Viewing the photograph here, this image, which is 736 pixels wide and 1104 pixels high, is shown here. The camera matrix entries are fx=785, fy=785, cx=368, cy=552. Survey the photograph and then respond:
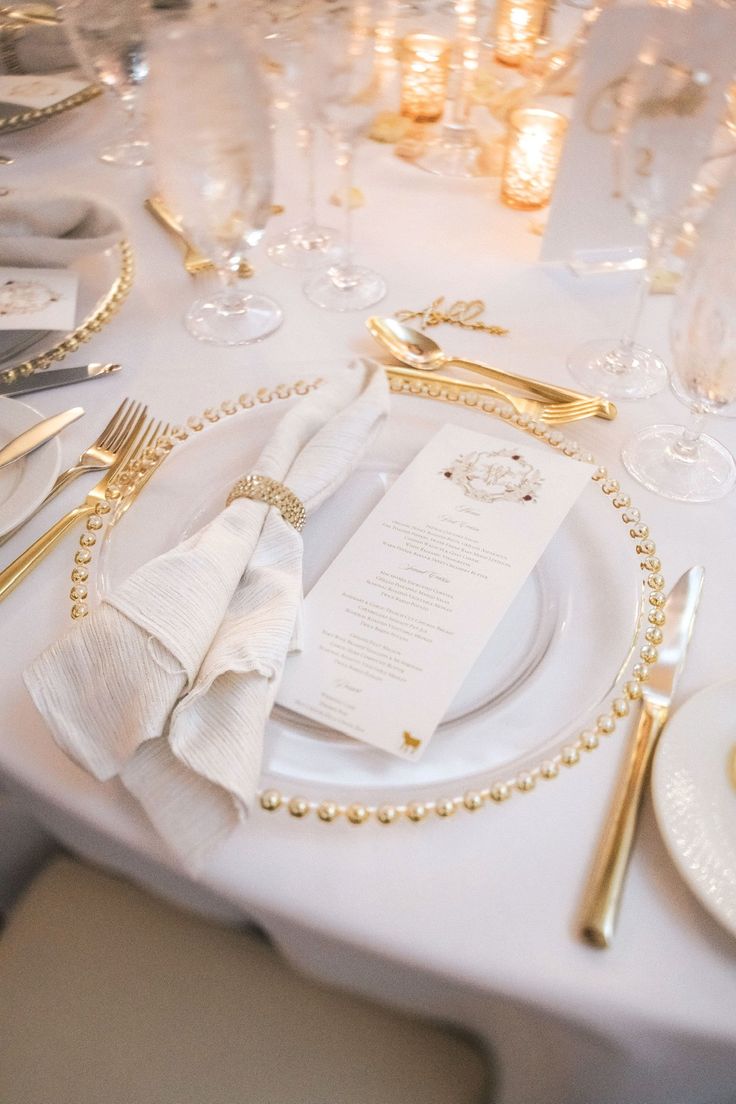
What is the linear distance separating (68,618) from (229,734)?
0.58ft

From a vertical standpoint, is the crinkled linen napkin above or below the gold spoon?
below

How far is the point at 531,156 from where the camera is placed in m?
0.93

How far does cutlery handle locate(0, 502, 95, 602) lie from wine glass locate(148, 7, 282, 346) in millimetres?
269

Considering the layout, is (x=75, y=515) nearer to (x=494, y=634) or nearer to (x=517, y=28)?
(x=494, y=634)

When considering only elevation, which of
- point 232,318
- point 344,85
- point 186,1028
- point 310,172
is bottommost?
point 186,1028

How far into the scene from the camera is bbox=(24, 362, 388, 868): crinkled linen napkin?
41cm

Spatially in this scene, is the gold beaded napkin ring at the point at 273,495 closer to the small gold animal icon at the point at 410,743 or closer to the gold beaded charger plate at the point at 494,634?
the gold beaded charger plate at the point at 494,634

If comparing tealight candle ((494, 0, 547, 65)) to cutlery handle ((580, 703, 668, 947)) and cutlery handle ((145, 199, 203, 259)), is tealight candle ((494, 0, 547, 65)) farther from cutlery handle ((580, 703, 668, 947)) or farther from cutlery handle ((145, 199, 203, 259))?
cutlery handle ((580, 703, 668, 947))

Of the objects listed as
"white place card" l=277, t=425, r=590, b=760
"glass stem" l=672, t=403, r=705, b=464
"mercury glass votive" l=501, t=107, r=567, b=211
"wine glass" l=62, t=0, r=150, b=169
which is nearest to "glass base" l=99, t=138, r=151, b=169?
"wine glass" l=62, t=0, r=150, b=169

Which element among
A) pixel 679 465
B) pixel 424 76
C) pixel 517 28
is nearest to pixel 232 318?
pixel 679 465

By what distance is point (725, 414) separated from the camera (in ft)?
2.31

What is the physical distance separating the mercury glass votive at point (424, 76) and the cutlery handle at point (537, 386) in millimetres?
600

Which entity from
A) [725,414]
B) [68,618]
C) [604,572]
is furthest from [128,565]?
[725,414]

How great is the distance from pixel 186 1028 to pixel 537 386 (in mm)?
604
